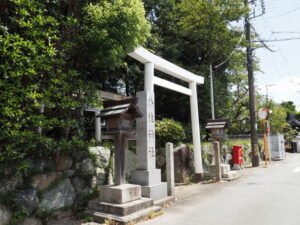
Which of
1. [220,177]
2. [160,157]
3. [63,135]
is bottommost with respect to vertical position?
[220,177]

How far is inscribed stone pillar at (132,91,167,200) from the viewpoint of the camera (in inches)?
273

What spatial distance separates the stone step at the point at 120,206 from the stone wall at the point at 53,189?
533 millimetres

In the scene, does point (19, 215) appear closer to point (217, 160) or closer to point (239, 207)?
point (239, 207)

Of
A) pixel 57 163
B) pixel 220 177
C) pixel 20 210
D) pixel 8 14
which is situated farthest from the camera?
pixel 220 177

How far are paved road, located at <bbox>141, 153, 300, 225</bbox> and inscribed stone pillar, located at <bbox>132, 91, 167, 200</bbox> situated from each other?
69 centimetres

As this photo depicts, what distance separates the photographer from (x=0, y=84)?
4559mm

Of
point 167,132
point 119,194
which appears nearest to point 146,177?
point 119,194

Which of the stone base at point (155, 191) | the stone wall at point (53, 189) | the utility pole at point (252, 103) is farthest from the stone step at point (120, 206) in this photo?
the utility pole at point (252, 103)

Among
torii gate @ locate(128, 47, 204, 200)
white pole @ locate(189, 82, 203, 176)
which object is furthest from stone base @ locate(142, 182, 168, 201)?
white pole @ locate(189, 82, 203, 176)

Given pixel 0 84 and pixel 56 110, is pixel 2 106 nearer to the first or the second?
pixel 0 84

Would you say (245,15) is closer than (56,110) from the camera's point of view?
No

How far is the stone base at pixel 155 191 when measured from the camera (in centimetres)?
670

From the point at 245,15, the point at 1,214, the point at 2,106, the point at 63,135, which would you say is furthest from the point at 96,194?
the point at 245,15

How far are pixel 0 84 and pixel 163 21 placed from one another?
13357 mm
